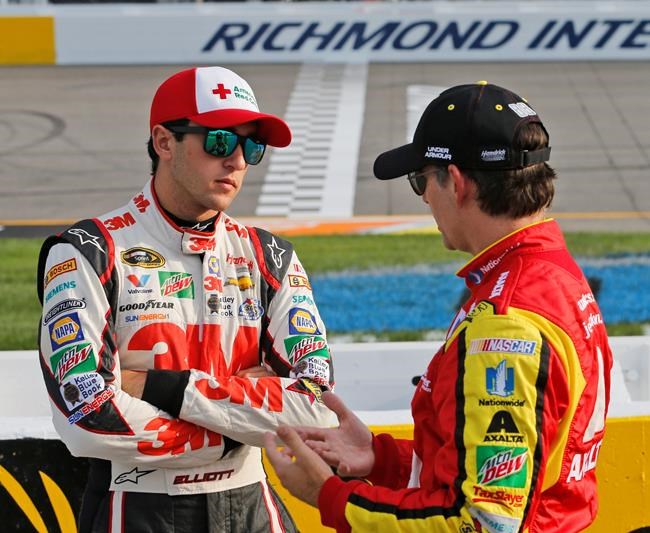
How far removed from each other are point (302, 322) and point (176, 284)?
411 mm

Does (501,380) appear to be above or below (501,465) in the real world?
above

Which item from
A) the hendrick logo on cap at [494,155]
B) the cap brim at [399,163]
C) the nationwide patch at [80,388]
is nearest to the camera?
the hendrick logo on cap at [494,155]

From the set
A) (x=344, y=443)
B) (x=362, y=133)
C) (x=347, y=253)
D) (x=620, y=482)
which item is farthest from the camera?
(x=362, y=133)

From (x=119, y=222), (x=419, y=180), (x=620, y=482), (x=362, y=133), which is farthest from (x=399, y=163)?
(x=362, y=133)

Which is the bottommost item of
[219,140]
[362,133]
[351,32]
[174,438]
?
[174,438]

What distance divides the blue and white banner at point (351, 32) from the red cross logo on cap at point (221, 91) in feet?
55.9

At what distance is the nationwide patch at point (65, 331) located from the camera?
335 centimetres

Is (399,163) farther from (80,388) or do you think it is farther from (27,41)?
(27,41)

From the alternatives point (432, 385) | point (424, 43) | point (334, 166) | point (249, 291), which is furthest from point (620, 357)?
point (424, 43)

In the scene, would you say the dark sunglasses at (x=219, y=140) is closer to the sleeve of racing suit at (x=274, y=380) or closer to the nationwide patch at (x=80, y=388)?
the sleeve of racing suit at (x=274, y=380)

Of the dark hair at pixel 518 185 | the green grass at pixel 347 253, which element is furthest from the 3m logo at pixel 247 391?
the green grass at pixel 347 253

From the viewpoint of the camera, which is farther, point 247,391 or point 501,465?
point 247,391

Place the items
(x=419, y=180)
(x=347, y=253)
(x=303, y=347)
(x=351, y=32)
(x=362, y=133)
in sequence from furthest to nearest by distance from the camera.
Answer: (x=351, y=32)
(x=362, y=133)
(x=347, y=253)
(x=303, y=347)
(x=419, y=180)

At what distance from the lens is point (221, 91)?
352 cm
